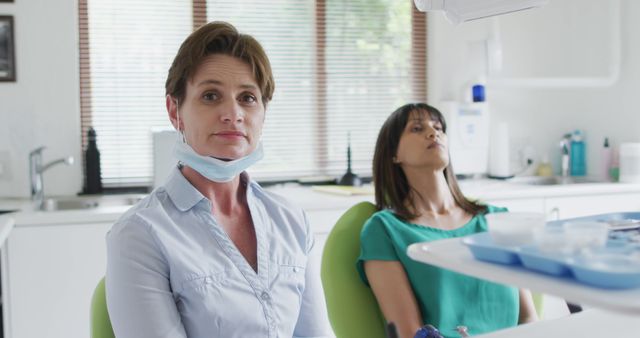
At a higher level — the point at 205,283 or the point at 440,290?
the point at 205,283

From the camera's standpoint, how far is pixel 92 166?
121 inches

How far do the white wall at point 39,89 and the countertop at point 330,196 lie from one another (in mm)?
228

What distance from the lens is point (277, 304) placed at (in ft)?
4.48

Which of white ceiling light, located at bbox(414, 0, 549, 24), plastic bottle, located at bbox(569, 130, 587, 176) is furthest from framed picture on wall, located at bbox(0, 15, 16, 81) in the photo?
plastic bottle, located at bbox(569, 130, 587, 176)

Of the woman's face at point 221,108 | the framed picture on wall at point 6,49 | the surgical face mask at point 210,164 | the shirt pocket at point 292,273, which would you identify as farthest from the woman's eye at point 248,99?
the framed picture on wall at point 6,49

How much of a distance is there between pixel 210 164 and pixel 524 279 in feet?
2.59

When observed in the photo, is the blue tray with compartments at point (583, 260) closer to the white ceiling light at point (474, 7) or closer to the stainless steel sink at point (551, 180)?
the white ceiling light at point (474, 7)

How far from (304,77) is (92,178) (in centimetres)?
116

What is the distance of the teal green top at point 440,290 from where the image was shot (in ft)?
5.59

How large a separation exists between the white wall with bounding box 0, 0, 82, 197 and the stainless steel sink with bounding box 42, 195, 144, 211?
0.16 meters

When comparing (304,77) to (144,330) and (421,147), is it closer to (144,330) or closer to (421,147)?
(421,147)

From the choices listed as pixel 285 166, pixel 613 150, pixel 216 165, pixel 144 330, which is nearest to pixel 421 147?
pixel 216 165

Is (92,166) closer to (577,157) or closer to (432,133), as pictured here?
(432,133)

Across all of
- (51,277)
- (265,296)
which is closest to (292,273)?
(265,296)
